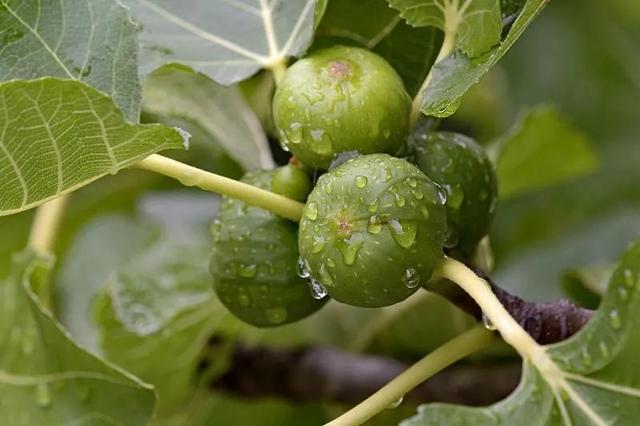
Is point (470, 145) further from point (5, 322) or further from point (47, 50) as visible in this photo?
point (5, 322)

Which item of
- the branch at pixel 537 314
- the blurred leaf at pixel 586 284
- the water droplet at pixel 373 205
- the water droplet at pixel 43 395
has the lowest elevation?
the water droplet at pixel 43 395

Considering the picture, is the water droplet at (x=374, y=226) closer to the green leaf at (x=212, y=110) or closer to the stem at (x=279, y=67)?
the stem at (x=279, y=67)

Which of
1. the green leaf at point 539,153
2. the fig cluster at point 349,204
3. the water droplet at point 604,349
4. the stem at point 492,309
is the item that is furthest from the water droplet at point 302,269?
the green leaf at point 539,153

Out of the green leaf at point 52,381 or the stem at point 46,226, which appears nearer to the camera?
the green leaf at point 52,381

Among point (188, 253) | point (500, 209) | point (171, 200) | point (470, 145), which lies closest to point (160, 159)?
point (470, 145)

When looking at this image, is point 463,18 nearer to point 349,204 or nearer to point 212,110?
point 349,204

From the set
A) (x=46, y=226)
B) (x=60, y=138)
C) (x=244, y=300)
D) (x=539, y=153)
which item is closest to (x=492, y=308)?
(x=244, y=300)

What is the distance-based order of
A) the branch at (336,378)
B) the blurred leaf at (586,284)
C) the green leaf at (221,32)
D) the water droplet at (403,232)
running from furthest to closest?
1. the branch at (336,378)
2. the blurred leaf at (586,284)
3. the green leaf at (221,32)
4. the water droplet at (403,232)
